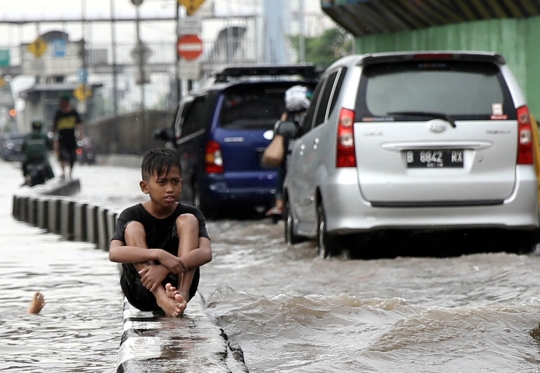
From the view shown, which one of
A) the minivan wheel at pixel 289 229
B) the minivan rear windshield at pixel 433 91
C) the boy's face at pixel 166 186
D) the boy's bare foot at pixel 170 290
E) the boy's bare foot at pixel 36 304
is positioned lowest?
the minivan wheel at pixel 289 229

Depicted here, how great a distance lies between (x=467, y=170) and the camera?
10.0 metres

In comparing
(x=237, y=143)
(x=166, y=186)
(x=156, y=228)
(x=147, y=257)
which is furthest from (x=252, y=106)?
(x=147, y=257)

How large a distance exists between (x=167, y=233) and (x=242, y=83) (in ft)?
29.7

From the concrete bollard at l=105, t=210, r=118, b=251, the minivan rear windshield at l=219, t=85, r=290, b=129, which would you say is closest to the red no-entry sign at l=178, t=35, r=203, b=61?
the minivan rear windshield at l=219, t=85, r=290, b=129

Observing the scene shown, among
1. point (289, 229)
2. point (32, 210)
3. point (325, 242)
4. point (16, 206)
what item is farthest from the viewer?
point (16, 206)

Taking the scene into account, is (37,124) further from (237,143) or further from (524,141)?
(524,141)

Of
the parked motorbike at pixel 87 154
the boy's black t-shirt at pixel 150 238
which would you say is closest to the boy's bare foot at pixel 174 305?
the boy's black t-shirt at pixel 150 238

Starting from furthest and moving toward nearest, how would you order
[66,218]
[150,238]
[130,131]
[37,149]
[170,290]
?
[130,131], [37,149], [66,218], [150,238], [170,290]

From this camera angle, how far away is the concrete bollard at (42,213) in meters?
16.9

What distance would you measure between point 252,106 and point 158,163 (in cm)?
930

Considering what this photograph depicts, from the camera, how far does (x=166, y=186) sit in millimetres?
6637

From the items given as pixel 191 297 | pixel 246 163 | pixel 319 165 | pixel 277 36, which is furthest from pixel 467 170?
pixel 277 36

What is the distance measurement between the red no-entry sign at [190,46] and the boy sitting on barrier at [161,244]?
20.0 m

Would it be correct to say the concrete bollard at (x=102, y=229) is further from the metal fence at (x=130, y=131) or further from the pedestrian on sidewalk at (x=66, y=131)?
the metal fence at (x=130, y=131)
